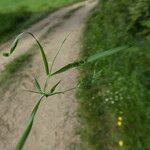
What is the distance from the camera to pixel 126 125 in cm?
616

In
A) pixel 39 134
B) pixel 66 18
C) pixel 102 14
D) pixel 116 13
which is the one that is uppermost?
pixel 39 134

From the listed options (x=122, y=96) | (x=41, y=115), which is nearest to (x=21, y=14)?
(x=41, y=115)

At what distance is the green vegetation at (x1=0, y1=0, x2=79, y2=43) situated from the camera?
16016 millimetres

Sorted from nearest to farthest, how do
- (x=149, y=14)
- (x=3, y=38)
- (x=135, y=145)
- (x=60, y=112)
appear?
1. (x=135, y=145)
2. (x=60, y=112)
3. (x=149, y=14)
4. (x=3, y=38)

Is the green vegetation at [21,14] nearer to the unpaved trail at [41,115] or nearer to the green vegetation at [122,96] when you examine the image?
the unpaved trail at [41,115]

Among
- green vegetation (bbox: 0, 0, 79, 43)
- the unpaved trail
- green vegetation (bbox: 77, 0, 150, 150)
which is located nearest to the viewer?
green vegetation (bbox: 77, 0, 150, 150)

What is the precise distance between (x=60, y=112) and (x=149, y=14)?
269 cm

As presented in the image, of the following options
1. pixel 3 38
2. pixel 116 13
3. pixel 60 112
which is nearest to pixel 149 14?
pixel 116 13

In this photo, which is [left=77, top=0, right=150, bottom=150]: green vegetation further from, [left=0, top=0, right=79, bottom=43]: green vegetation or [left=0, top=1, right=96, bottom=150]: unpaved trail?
[left=0, top=0, right=79, bottom=43]: green vegetation

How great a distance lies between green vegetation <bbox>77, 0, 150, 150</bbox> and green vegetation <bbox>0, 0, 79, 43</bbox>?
22.0 feet

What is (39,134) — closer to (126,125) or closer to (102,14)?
(126,125)

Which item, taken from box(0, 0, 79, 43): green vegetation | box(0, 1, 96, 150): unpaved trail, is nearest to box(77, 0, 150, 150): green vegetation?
box(0, 1, 96, 150): unpaved trail

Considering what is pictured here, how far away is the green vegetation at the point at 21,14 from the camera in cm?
1602

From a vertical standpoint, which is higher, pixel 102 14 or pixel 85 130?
pixel 85 130
